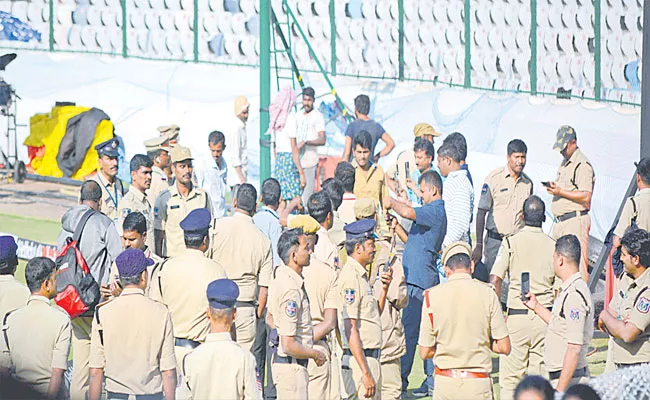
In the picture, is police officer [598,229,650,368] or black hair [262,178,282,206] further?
black hair [262,178,282,206]

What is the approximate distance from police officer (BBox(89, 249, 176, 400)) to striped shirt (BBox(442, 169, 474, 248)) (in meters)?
3.85

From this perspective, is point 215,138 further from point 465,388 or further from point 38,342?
point 465,388

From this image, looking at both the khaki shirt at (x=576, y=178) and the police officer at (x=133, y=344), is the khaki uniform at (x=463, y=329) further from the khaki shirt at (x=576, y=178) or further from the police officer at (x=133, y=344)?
the khaki shirt at (x=576, y=178)

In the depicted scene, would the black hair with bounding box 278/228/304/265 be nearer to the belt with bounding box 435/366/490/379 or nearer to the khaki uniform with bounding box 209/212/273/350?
the khaki uniform with bounding box 209/212/273/350

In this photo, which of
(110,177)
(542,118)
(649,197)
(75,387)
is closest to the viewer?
(75,387)

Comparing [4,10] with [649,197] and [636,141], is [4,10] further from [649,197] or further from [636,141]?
[649,197]

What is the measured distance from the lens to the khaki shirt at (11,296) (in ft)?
26.6

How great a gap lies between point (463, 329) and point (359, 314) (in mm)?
938

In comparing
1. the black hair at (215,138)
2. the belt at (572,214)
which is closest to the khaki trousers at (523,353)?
the belt at (572,214)

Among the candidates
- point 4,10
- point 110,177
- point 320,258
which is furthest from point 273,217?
point 4,10

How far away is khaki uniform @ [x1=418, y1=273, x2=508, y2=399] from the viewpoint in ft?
24.9

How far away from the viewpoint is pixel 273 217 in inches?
397

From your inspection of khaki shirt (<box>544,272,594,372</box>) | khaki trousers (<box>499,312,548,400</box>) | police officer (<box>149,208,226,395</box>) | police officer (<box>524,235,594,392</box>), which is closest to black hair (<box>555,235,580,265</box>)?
police officer (<box>524,235,594,392</box>)

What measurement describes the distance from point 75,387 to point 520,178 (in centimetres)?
465
